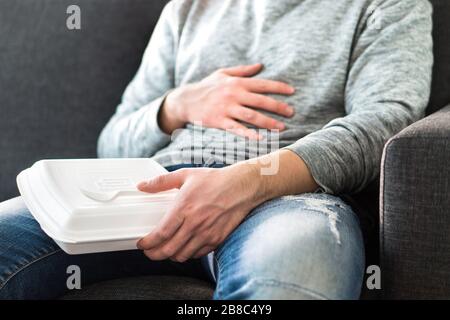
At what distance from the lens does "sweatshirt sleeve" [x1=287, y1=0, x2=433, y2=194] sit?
0.76 metres

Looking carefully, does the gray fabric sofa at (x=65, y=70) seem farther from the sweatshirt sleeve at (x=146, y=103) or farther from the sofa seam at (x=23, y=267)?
the sofa seam at (x=23, y=267)

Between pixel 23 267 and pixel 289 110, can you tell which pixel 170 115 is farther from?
pixel 23 267

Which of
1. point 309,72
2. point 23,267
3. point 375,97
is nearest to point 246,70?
point 309,72

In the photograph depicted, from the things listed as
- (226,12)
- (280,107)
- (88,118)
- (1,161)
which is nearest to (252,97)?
(280,107)

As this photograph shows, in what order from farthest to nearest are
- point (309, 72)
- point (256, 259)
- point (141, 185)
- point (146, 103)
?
point (146, 103)
point (309, 72)
point (141, 185)
point (256, 259)

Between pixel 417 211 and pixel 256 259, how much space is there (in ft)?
0.66

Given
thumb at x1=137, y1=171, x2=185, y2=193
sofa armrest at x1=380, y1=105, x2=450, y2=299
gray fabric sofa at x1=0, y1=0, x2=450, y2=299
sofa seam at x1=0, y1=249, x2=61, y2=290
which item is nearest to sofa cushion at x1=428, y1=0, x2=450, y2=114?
gray fabric sofa at x1=0, y1=0, x2=450, y2=299

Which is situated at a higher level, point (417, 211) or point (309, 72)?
point (309, 72)

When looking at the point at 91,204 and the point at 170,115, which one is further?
the point at 170,115

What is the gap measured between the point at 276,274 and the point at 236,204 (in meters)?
0.15

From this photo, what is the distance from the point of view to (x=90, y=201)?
66 centimetres

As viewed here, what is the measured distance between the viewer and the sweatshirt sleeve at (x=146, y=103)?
1.06 metres

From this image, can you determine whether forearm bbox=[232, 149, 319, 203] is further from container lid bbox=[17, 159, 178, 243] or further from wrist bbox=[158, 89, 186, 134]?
wrist bbox=[158, 89, 186, 134]

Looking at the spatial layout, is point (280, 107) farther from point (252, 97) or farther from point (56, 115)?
point (56, 115)
